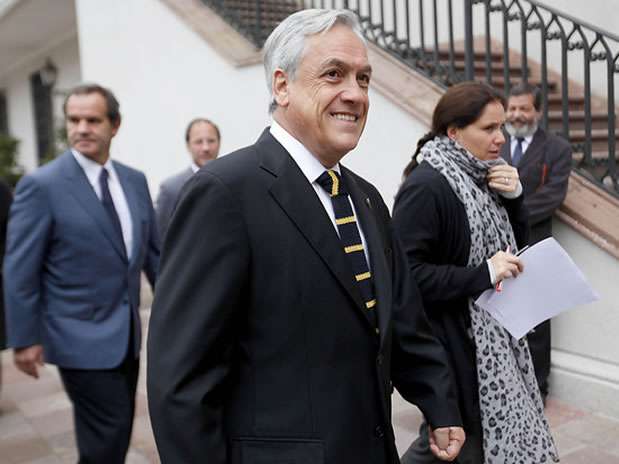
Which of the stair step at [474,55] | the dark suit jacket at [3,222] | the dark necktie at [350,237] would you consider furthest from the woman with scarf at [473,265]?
the stair step at [474,55]

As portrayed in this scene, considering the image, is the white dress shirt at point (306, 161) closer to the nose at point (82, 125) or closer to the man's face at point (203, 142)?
the nose at point (82, 125)

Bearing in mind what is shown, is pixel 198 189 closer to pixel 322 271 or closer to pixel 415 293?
pixel 322 271

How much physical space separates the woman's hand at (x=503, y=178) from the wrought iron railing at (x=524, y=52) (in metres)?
2.11

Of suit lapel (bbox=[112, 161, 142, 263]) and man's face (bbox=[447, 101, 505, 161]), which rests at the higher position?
man's face (bbox=[447, 101, 505, 161])

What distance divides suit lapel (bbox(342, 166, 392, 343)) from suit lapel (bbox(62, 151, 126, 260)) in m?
1.48

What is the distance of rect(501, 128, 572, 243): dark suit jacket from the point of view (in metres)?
4.34

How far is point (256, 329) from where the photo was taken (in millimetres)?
1689

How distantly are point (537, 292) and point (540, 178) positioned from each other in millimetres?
1907

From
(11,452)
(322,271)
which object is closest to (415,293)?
(322,271)

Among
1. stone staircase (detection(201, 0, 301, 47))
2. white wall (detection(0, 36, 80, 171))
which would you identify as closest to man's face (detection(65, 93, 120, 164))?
stone staircase (detection(201, 0, 301, 47))

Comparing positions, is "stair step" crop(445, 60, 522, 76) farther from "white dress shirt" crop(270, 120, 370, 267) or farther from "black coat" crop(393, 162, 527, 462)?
"white dress shirt" crop(270, 120, 370, 267)

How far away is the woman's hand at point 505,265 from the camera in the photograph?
2.59 metres

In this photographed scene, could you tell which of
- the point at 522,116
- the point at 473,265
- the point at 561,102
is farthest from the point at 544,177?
the point at 561,102

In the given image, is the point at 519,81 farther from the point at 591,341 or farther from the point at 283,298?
the point at 283,298
